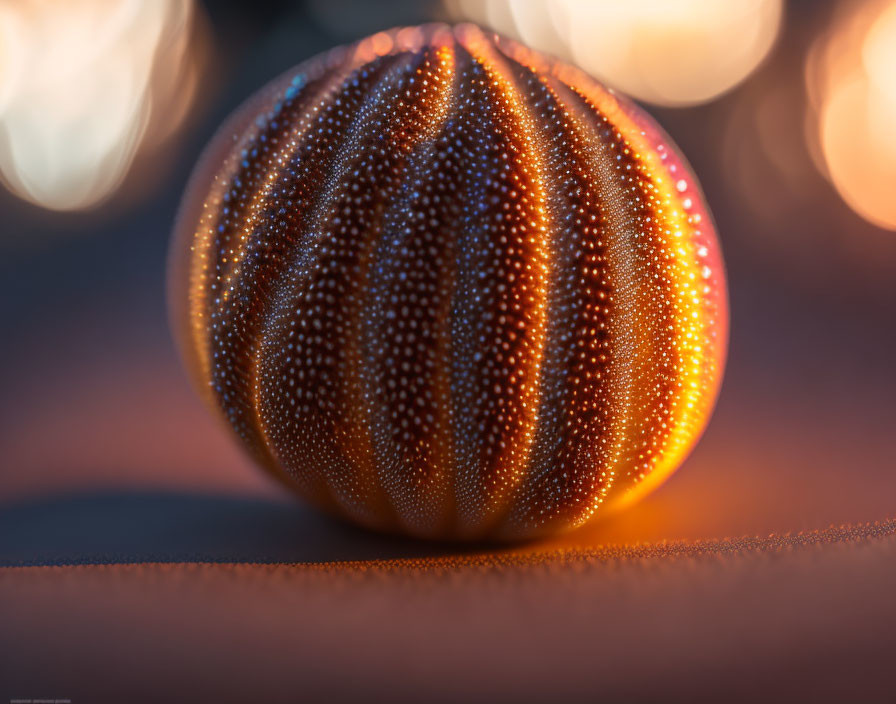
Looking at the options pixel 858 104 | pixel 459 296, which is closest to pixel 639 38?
pixel 858 104

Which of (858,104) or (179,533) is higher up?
(858,104)

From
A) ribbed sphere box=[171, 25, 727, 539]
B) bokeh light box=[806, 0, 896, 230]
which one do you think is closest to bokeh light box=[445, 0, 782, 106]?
bokeh light box=[806, 0, 896, 230]

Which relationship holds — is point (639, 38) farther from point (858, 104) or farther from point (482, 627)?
point (482, 627)

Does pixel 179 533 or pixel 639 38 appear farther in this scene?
pixel 639 38

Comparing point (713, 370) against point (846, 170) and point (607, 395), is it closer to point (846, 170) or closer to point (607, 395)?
point (607, 395)

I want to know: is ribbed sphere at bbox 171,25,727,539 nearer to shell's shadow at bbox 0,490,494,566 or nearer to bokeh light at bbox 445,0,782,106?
shell's shadow at bbox 0,490,494,566

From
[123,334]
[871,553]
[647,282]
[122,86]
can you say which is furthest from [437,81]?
[122,86]
